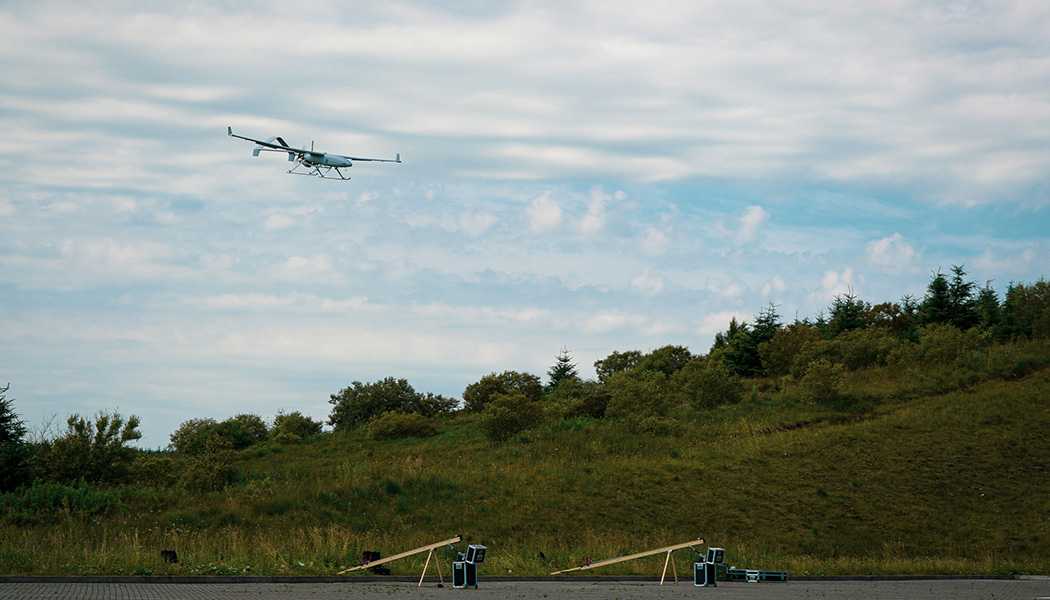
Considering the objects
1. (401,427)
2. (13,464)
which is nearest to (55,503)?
(13,464)

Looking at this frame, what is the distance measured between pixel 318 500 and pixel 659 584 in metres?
17.4

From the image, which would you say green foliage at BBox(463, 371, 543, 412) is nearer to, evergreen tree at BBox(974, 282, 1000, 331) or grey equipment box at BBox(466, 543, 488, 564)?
evergreen tree at BBox(974, 282, 1000, 331)

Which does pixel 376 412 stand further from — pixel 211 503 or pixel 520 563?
pixel 520 563

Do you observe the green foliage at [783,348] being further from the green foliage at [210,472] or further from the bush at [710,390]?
the green foliage at [210,472]

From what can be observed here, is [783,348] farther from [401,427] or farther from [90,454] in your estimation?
[90,454]

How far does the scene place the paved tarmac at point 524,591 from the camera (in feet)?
57.3

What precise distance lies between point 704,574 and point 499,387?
167 ft

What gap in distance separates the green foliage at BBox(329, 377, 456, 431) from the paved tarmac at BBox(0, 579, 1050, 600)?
49.9 meters

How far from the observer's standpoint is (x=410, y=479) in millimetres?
39562

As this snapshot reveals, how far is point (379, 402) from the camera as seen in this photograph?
236 ft

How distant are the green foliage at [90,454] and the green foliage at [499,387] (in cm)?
3064

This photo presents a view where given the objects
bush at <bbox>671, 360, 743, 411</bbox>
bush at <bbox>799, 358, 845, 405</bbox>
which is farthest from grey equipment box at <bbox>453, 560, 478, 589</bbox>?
bush at <bbox>671, 360, 743, 411</bbox>

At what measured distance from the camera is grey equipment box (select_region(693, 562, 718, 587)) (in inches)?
882

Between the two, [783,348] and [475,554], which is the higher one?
[783,348]
